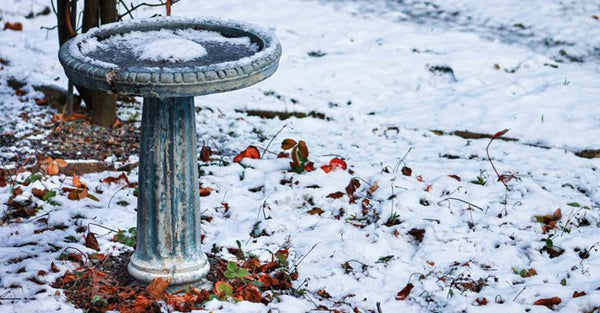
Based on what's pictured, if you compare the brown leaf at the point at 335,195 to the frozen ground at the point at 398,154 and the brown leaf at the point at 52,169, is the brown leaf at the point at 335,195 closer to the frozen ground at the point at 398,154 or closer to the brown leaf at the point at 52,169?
the frozen ground at the point at 398,154

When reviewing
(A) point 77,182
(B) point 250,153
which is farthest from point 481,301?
(A) point 77,182

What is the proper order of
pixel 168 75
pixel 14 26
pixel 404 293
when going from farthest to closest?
pixel 14 26
pixel 404 293
pixel 168 75

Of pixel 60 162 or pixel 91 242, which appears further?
pixel 60 162

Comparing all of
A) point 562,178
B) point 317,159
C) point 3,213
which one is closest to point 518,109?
point 562,178

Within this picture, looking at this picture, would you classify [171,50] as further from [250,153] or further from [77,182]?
[250,153]

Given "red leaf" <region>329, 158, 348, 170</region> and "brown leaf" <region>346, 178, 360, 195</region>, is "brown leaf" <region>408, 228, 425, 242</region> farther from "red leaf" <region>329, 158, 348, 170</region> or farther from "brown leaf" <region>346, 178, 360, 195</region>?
"red leaf" <region>329, 158, 348, 170</region>

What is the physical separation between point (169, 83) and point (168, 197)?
654 mm

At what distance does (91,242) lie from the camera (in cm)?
392

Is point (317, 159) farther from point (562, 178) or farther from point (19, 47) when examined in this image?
point (19, 47)

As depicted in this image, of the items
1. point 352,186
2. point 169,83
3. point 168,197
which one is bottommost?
point 352,186

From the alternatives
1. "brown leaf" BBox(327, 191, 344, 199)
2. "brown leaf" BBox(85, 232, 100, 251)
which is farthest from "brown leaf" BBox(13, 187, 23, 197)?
"brown leaf" BBox(327, 191, 344, 199)

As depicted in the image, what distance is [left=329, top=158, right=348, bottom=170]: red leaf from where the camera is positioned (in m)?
4.86

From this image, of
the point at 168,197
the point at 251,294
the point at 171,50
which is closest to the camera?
the point at 171,50

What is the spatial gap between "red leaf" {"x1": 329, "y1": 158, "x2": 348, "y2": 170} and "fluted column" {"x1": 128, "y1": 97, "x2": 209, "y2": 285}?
138cm
